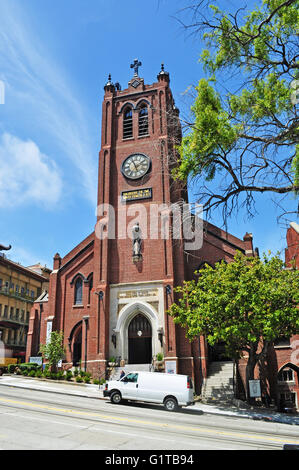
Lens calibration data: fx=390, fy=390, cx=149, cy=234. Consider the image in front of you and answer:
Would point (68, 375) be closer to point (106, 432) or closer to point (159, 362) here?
point (159, 362)

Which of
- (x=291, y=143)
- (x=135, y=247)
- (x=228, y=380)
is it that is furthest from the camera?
(x=135, y=247)

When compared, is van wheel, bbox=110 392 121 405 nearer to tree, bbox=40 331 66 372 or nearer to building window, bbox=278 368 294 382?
tree, bbox=40 331 66 372

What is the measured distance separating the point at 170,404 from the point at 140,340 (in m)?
11.3

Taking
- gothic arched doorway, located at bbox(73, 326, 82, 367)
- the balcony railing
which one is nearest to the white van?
gothic arched doorway, located at bbox(73, 326, 82, 367)

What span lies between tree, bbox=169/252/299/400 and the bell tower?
234 inches

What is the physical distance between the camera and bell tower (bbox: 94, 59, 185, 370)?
1102 inches

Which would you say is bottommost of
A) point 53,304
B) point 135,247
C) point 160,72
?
point 53,304

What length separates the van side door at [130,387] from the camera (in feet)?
61.5

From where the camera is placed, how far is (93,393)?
74.6ft

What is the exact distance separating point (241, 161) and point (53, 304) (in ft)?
83.2

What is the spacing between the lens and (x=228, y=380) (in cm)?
2567

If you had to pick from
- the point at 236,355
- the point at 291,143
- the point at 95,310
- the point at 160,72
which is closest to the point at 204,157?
the point at 291,143

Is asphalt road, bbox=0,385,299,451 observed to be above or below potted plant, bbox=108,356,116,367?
below
